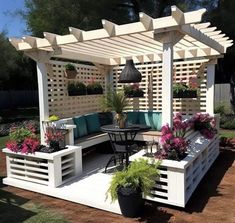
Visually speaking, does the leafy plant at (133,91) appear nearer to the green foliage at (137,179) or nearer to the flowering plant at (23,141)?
the flowering plant at (23,141)

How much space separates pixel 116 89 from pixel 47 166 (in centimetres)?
368

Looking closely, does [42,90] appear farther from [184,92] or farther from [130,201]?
[184,92]

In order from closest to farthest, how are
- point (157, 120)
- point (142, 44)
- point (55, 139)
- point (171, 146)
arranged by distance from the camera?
point (171, 146), point (55, 139), point (142, 44), point (157, 120)

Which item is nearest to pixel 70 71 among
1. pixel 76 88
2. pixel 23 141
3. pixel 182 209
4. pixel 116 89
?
pixel 76 88

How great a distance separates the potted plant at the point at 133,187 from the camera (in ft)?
11.4

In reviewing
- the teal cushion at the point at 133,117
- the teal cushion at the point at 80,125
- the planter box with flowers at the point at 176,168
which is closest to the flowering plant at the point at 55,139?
the teal cushion at the point at 80,125

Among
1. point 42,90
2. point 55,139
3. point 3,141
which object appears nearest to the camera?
point 55,139

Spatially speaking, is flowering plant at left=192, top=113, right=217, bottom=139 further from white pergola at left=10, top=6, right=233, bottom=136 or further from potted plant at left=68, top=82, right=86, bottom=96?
potted plant at left=68, top=82, right=86, bottom=96

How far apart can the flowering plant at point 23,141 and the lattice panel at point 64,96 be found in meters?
1.10

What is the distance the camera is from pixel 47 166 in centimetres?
455

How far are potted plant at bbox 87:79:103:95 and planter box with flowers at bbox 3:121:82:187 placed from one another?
6.95 feet

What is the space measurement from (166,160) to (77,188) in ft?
4.94

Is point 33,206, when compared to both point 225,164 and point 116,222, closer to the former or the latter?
point 116,222

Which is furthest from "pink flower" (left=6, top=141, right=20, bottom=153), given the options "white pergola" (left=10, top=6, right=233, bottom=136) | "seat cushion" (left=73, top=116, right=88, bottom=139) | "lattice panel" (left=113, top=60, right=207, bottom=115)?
"lattice panel" (left=113, top=60, right=207, bottom=115)
